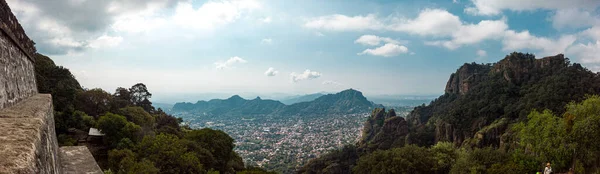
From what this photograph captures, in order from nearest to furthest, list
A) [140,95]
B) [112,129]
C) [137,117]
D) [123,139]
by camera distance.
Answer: [123,139] → [112,129] → [137,117] → [140,95]

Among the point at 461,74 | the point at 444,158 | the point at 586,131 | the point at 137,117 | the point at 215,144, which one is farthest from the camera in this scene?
the point at 461,74

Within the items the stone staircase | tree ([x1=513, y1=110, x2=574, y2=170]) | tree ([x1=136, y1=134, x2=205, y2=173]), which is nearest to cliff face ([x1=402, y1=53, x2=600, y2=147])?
tree ([x1=513, y1=110, x2=574, y2=170])

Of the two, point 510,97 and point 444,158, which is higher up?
point 510,97

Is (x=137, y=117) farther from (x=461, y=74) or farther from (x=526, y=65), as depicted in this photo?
(x=461, y=74)

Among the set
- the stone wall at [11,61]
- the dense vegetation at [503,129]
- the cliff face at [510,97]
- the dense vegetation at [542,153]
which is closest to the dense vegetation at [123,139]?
the stone wall at [11,61]

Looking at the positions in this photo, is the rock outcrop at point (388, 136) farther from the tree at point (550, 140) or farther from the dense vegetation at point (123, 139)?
the tree at point (550, 140)

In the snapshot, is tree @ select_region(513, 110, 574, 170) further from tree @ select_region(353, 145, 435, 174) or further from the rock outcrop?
the rock outcrop

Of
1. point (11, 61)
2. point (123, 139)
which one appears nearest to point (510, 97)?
point (123, 139)
